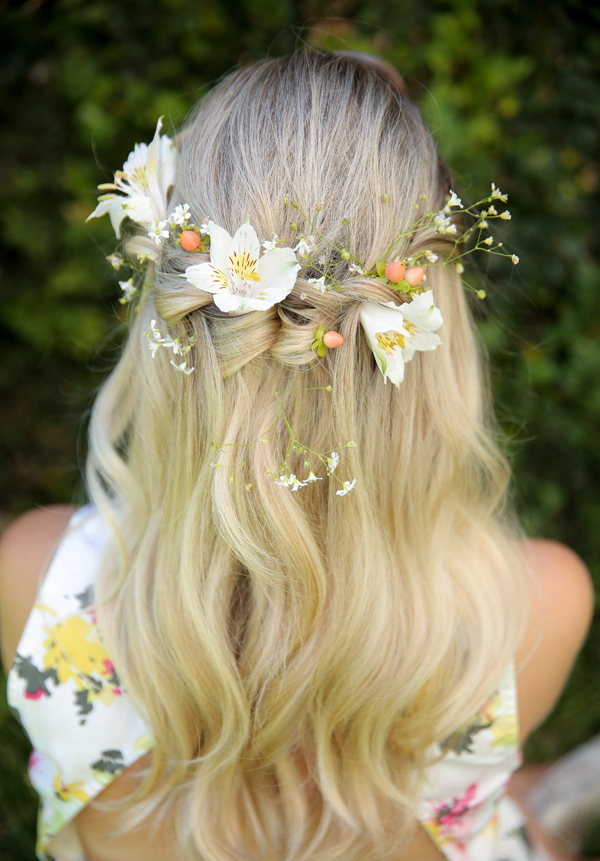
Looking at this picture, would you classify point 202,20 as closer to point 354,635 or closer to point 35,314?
point 35,314

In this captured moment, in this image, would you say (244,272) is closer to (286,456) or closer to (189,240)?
(189,240)

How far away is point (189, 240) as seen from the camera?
867 millimetres

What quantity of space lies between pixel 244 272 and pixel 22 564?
2.50 feet

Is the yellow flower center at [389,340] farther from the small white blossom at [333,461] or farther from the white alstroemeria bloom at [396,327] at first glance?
the small white blossom at [333,461]

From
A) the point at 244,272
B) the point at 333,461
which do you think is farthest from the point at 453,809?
the point at 244,272

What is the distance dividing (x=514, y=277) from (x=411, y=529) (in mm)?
1347

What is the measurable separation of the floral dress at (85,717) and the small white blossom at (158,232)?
575 millimetres

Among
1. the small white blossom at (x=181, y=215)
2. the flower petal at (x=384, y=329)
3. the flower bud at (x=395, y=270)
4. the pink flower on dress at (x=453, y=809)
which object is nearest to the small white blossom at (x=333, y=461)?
the flower petal at (x=384, y=329)

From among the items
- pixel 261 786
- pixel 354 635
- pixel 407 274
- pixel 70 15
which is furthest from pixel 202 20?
pixel 261 786

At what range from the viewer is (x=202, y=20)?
1.93 meters

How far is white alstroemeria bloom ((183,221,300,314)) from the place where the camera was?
818mm

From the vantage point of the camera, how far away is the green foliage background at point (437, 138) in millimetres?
1930

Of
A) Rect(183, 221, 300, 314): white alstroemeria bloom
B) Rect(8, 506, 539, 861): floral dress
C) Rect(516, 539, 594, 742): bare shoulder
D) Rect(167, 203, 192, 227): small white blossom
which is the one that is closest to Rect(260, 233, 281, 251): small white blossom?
Rect(183, 221, 300, 314): white alstroemeria bloom

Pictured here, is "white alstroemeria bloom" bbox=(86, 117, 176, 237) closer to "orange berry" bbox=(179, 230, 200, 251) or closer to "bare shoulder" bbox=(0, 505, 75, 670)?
"orange berry" bbox=(179, 230, 200, 251)
